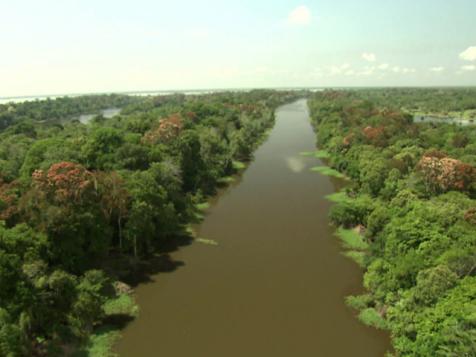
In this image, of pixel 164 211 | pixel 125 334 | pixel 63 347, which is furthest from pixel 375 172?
pixel 63 347

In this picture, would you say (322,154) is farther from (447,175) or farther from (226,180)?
(447,175)

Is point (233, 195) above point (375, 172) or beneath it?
beneath

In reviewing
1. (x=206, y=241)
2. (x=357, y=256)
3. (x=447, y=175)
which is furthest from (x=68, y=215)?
(x=447, y=175)

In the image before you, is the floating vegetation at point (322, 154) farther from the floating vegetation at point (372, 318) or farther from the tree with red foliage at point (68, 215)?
the tree with red foliage at point (68, 215)

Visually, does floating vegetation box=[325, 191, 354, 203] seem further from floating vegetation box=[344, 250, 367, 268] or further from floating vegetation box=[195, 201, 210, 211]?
floating vegetation box=[195, 201, 210, 211]

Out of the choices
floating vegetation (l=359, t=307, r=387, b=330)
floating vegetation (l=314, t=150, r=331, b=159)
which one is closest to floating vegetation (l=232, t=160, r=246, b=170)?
floating vegetation (l=314, t=150, r=331, b=159)

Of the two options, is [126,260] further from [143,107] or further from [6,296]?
[143,107]
